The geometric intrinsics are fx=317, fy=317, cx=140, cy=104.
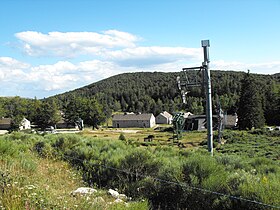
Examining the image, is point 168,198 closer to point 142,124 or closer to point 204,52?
point 204,52

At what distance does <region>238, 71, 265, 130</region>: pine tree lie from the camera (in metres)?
61.5

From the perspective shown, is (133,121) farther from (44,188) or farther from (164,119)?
(44,188)

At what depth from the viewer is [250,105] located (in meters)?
61.4

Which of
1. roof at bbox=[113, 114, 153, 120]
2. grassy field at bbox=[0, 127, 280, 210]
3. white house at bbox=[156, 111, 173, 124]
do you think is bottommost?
white house at bbox=[156, 111, 173, 124]

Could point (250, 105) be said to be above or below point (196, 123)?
above

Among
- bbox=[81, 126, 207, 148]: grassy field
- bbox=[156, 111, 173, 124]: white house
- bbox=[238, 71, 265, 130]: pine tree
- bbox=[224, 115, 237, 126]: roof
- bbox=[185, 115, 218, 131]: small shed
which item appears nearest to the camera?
bbox=[81, 126, 207, 148]: grassy field

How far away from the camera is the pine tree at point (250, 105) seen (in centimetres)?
6155

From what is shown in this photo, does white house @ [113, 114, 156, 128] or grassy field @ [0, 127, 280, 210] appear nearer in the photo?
grassy field @ [0, 127, 280, 210]

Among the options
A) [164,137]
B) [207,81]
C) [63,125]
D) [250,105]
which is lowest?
[164,137]

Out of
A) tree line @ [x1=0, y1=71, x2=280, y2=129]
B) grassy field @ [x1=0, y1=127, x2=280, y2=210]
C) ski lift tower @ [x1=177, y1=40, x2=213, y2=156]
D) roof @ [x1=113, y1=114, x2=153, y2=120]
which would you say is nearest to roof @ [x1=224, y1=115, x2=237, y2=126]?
tree line @ [x1=0, y1=71, x2=280, y2=129]

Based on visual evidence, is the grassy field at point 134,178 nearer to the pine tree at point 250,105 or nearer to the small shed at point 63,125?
the pine tree at point 250,105

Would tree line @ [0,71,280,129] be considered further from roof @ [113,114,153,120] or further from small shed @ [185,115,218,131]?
small shed @ [185,115,218,131]

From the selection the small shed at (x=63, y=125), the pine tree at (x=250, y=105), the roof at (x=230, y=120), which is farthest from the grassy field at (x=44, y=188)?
the small shed at (x=63, y=125)

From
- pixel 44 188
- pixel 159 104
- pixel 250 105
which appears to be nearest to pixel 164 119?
pixel 159 104
